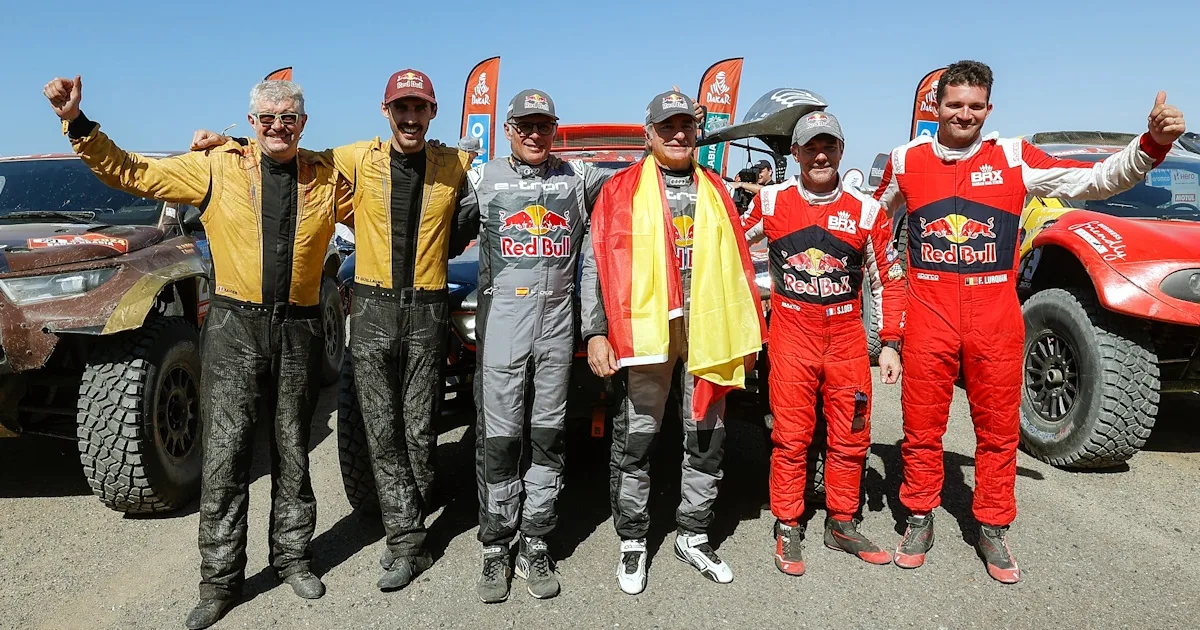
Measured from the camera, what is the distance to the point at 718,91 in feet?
51.2

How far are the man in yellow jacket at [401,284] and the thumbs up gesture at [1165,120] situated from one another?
2.73 m

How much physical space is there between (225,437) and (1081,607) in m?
3.52

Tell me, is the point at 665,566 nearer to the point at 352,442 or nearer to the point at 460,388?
the point at 460,388

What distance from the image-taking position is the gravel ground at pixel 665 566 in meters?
3.07

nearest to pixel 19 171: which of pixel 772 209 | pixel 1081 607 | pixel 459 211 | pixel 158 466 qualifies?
pixel 158 466

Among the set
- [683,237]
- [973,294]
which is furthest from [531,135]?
[973,294]

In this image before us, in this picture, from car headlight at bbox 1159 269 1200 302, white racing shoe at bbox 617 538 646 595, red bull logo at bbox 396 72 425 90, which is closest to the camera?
red bull logo at bbox 396 72 425 90

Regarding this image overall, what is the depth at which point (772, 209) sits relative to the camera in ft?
11.7

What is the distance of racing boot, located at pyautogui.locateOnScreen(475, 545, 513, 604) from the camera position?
10.5 feet

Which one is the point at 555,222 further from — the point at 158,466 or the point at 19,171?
the point at 19,171

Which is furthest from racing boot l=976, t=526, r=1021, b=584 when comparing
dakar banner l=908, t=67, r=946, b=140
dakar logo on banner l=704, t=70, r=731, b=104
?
dakar logo on banner l=704, t=70, r=731, b=104

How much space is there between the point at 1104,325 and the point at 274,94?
4.54m

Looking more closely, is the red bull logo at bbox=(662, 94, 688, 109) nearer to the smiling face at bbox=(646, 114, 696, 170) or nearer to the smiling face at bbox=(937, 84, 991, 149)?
the smiling face at bbox=(646, 114, 696, 170)

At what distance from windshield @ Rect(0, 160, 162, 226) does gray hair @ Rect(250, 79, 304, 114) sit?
208 centimetres
